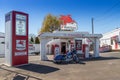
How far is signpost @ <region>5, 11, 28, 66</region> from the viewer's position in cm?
1473

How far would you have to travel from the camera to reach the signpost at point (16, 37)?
14.7 metres

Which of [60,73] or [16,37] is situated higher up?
[16,37]

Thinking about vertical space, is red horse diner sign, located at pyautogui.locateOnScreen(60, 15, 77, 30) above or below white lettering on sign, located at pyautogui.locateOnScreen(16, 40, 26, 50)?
above

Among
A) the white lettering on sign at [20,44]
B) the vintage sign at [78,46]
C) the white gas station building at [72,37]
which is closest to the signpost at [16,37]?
the white lettering on sign at [20,44]

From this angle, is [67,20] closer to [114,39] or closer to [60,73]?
[114,39]

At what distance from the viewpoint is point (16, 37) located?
15.0 meters

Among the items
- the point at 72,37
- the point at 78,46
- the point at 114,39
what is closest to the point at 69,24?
the point at 78,46

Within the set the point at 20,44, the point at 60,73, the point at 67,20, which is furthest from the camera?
the point at 67,20

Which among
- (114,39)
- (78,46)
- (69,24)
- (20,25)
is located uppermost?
(69,24)

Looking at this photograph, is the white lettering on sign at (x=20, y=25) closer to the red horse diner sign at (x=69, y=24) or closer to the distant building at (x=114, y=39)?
the red horse diner sign at (x=69, y=24)

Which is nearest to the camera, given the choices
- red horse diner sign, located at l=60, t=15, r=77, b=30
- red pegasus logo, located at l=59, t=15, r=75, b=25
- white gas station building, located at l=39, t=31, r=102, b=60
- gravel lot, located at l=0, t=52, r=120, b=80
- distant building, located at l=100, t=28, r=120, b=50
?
gravel lot, located at l=0, t=52, r=120, b=80

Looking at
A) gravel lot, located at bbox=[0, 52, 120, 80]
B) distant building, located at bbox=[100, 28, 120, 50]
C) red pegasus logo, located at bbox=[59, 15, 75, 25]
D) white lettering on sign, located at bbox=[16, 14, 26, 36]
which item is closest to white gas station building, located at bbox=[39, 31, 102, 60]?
white lettering on sign, located at bbox=[16, 14, 26, 36]

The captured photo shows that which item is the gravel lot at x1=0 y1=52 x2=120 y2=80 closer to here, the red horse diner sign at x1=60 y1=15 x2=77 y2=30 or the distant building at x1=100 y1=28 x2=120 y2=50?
the red horse diner sign at x1=60 y1=15 x2=77 y2=30

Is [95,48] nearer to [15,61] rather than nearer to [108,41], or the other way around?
[15,61]
